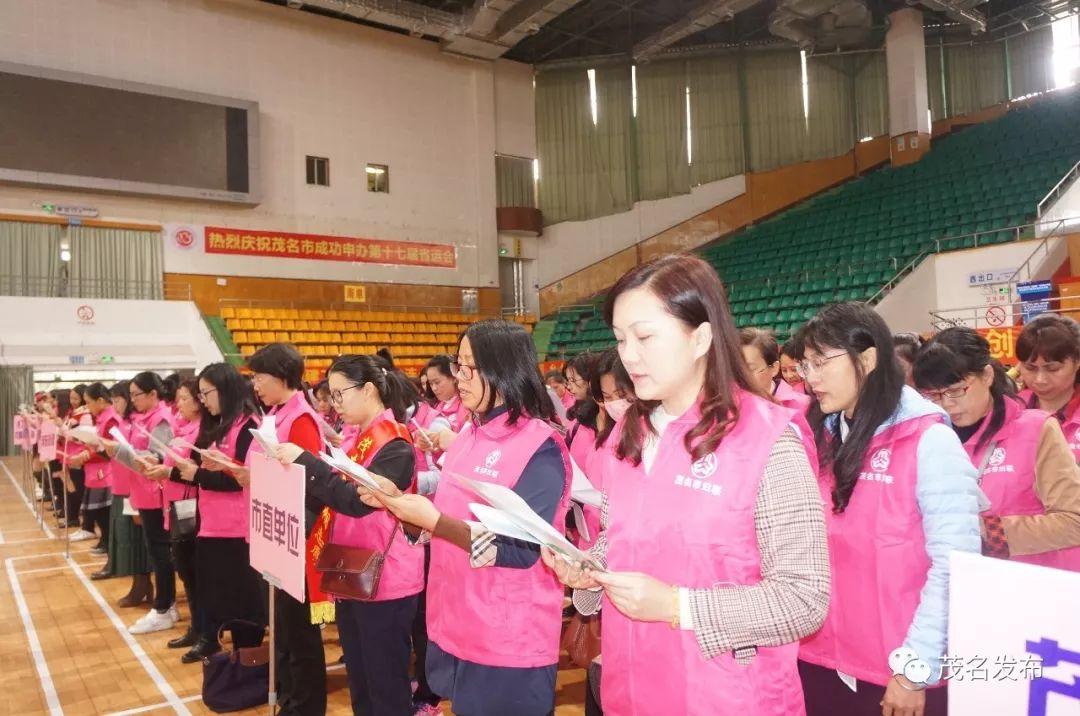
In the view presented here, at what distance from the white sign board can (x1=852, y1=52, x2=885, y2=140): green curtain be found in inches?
720

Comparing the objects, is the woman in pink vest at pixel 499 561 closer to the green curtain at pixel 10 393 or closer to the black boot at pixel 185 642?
the black boot at pixel 185 642

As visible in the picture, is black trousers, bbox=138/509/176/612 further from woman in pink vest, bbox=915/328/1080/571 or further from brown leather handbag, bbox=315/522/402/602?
woman in pink vest, bbox=915/328/1080/571

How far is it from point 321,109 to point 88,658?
12714 millimetres

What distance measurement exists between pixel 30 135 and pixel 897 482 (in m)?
13.8

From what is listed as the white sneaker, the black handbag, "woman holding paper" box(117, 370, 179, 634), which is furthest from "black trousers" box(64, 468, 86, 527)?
the black handbag

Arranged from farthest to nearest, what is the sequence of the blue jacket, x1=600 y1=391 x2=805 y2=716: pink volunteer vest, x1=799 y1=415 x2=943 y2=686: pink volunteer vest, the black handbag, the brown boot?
the brown boot
the black handbag
x1=799 y1=415 x2=943 y2=686: pink volunteer vest
the blue jacket
x1=600 y1=391 x2=805 y2=716: pink volunteer vest

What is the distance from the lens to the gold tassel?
2795mm

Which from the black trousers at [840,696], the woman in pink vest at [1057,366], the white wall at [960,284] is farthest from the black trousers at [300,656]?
the white wall at [960,284]

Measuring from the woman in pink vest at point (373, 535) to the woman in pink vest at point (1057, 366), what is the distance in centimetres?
217

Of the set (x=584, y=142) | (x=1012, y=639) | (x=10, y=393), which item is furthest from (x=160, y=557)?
(x=584, y=142)

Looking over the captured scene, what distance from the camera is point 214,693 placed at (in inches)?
138

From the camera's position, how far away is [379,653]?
2.52m

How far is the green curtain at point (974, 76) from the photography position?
16.6 m

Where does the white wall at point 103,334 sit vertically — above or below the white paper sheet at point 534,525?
above
